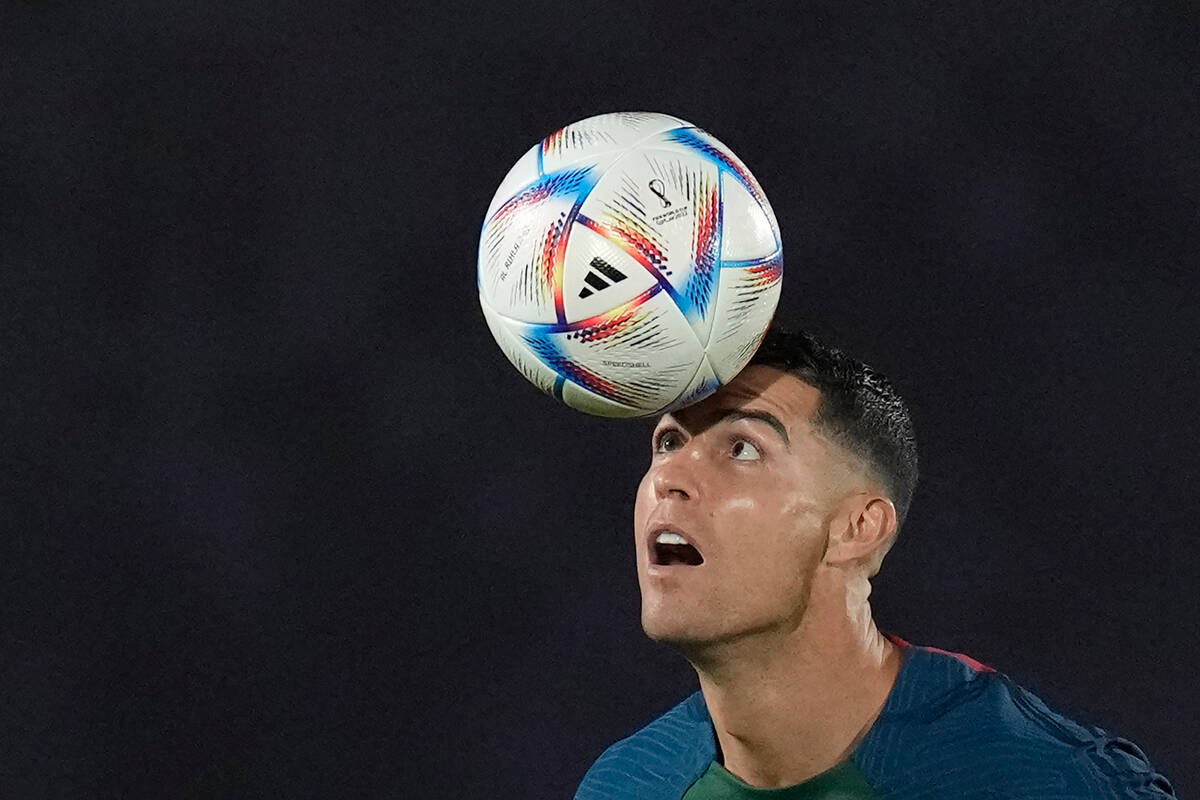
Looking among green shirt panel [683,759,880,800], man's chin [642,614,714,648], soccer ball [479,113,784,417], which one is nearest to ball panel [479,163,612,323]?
soccer ball [479,113,784,417]

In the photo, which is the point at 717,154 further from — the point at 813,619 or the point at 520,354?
the point at 813,619

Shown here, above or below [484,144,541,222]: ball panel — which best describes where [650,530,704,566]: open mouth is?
below

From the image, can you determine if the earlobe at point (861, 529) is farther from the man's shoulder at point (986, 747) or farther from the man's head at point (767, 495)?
the man's shoulder at point (986, 747)

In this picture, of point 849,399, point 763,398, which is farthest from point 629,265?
point 849,399

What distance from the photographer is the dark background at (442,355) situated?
3.67 metres

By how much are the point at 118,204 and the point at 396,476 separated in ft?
2.73

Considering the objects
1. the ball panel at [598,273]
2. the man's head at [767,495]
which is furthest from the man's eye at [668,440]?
the ball panel at [598,273]

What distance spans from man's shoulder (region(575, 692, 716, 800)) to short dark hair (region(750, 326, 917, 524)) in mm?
441

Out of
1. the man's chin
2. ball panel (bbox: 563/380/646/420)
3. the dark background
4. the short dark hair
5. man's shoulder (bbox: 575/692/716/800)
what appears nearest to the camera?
ball panel (bbox: 563/380/646/420)

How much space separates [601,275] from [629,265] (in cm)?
4

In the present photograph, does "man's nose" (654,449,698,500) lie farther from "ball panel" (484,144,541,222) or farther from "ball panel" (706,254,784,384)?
"ball panel" (484,144,541,222)

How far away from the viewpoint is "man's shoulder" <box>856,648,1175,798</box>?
7.57ft

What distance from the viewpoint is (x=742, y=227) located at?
221 cm

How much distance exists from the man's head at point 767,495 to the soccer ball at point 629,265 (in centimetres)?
17
